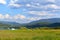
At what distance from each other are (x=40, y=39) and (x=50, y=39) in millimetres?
1285

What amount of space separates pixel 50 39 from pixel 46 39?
51cm

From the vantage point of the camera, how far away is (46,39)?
25.0 meters

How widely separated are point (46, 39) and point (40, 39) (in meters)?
0.79

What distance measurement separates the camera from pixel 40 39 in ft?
81.7

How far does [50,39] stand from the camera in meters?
25.0
